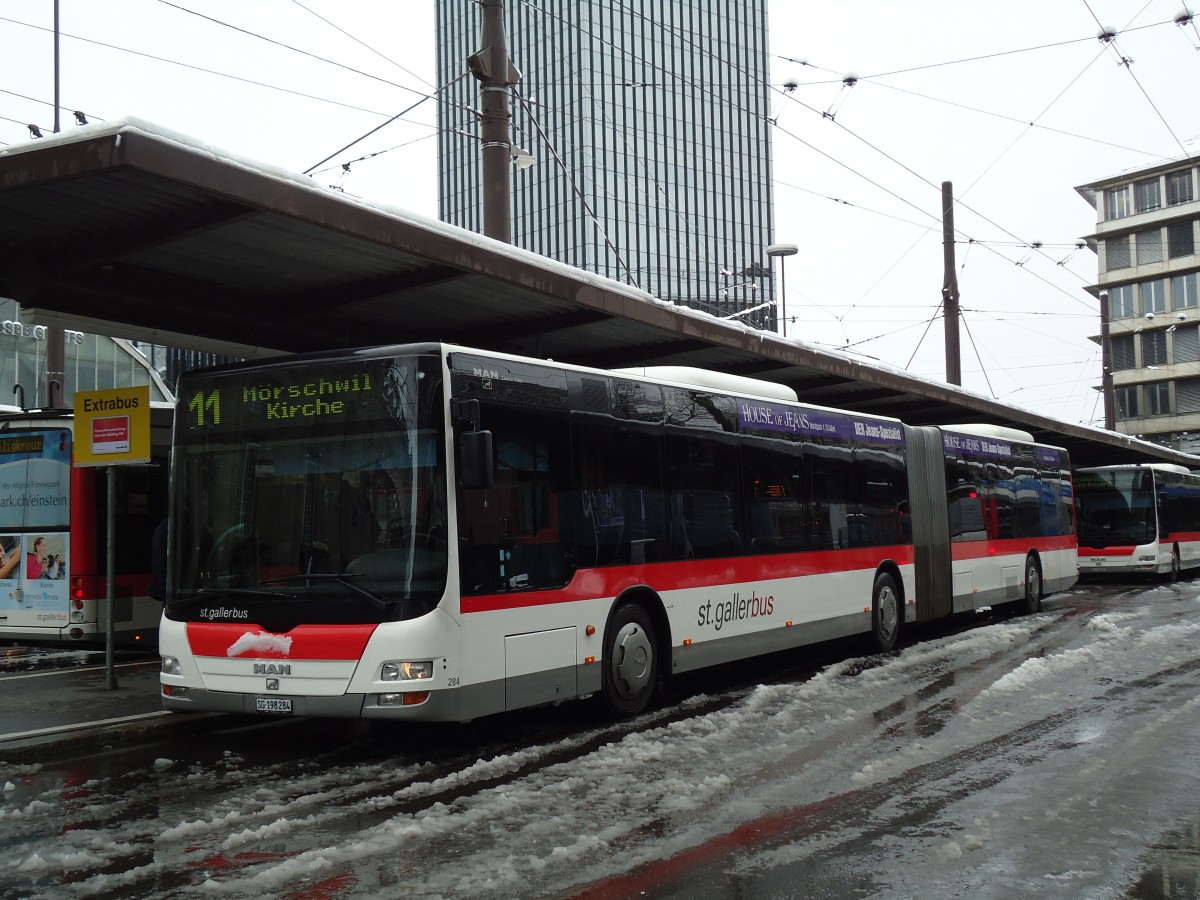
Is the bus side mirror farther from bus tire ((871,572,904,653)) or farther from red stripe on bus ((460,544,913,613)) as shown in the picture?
bus tire ((871,572,904,653))

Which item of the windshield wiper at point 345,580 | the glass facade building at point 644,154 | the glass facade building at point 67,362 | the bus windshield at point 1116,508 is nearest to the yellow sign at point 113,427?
the windshield wiper at point 345,580

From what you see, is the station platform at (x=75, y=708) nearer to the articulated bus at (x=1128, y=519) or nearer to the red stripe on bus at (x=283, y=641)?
the red stripe on bus at (x=283, y=641)

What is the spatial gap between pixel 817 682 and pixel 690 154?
74166mm

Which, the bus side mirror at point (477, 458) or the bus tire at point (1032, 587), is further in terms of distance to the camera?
the bus tire at point (1032, 587)

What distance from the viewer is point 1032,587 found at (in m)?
20.1

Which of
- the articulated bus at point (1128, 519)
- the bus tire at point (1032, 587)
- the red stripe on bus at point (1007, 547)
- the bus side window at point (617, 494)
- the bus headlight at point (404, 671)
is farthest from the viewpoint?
the articulated bus at point (1128, 519)

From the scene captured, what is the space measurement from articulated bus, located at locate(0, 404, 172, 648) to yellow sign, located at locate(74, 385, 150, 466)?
3.69 metres

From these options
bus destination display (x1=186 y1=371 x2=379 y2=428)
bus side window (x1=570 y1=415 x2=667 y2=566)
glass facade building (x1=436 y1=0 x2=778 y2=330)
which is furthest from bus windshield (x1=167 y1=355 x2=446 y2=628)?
glass facade building (x1=436 y1=0 x2=778 y2=330)

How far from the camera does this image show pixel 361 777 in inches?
305

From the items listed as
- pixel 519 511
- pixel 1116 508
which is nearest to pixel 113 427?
pixel 519 511

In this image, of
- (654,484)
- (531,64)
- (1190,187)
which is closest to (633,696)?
(654,484)

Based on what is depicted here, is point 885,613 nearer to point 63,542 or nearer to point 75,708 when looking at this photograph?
point 75,708

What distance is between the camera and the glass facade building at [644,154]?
77.8 meters

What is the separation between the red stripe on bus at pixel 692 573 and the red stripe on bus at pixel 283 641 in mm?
778
